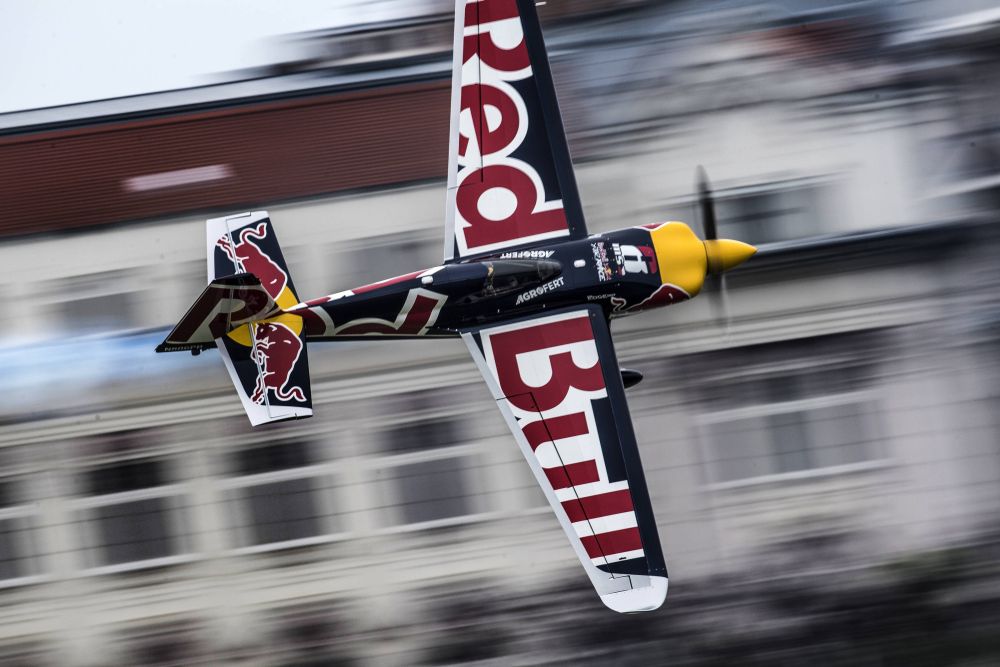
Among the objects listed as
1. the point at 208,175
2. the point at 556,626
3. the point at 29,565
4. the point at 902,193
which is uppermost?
the point at 208,175

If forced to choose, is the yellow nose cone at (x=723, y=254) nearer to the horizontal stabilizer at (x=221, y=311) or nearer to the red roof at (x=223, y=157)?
the red roof at (x=223, y=157)

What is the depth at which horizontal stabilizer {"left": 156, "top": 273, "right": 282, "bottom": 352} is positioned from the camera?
31.2 feet

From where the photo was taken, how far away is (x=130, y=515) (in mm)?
12758

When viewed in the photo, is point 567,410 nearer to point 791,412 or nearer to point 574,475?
point 574,475

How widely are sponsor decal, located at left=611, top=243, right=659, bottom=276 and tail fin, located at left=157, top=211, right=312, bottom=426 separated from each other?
320cm

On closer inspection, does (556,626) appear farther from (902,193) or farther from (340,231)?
(902,193)

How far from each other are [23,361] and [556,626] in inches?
289

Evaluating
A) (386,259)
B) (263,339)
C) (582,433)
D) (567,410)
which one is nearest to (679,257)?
(567,410)

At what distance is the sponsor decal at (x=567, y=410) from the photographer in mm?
9797

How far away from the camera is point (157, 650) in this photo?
499 inches

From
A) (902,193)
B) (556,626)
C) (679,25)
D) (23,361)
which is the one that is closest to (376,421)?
(556,626)

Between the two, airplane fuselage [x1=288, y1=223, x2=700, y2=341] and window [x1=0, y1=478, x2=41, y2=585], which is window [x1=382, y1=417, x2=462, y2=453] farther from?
window [x1=0, y1=478, x2=41, y2=585]

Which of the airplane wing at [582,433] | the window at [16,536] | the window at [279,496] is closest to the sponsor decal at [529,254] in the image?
the airplane wing at [582,433]

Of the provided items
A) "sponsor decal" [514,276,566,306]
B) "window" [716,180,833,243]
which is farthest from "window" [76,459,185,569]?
"window" [716,180,833,243]
